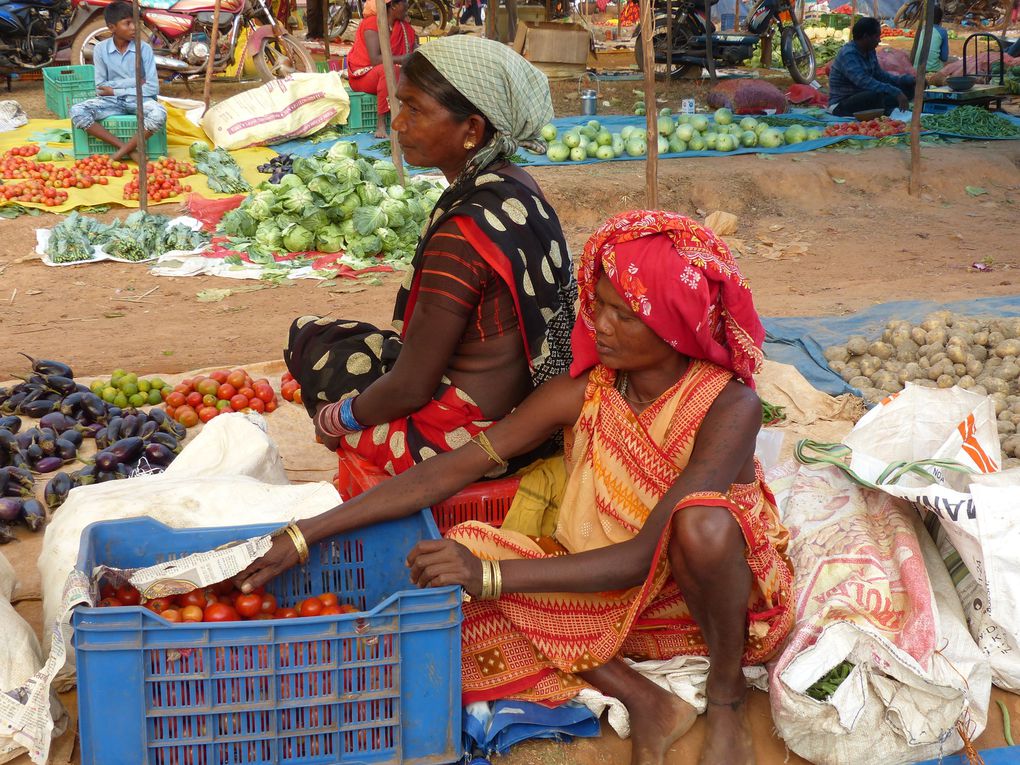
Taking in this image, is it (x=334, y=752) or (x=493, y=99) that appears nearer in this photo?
(x=334, y=752)

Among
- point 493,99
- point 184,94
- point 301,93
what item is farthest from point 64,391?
point 184,94

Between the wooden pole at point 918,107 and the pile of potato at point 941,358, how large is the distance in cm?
408

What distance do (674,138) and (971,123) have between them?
326cm

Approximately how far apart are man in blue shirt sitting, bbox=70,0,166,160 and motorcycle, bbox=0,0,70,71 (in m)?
3.59

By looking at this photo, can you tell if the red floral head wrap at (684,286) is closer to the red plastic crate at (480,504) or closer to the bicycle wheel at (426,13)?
the red plastic crate at (480,504)

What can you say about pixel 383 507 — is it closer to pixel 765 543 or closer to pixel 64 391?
pixel 765 543

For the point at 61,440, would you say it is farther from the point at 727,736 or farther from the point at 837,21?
the point at 837,21

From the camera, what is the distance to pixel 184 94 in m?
11.9

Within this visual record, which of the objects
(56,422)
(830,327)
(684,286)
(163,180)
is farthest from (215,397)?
(163,180)

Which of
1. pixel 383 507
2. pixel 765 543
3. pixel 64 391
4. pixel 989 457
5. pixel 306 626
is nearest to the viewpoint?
pixel 306 626

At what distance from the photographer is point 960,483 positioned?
260 cm

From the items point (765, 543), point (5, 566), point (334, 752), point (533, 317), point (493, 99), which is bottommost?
point (334, 752)

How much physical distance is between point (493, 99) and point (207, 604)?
1.41 metres

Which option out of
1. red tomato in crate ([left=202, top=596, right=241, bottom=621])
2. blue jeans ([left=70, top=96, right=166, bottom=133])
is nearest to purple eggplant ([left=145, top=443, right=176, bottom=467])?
red tomato in crate ([left=202, top=596, right=241, bottom=621])
